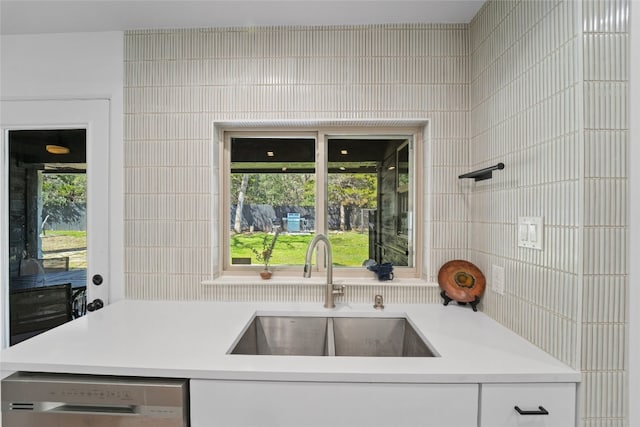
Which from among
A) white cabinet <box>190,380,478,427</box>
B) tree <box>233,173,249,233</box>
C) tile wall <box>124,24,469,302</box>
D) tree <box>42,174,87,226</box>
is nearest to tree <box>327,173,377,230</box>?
tile wall <box>124,24,469,302</box>

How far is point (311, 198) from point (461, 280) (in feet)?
3.02

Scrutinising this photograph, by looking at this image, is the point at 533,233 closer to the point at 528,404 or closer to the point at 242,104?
the point at 528,404

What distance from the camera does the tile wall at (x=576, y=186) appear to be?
3.03 ft

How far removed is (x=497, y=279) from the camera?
140 cm

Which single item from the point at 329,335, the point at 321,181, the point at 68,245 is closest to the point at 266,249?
the point at 321,181

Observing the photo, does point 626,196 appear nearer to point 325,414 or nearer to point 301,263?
point 325,414

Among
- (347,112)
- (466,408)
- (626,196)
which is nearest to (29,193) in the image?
(347,112)

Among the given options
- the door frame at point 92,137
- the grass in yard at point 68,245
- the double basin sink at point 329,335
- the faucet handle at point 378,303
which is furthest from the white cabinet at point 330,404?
the grass in yard at point 68,245

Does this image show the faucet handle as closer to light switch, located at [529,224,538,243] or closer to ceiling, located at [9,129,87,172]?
light switch, located at [529,224,538,243]

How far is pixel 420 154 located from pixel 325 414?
1.38m

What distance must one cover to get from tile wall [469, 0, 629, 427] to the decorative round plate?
28 cm

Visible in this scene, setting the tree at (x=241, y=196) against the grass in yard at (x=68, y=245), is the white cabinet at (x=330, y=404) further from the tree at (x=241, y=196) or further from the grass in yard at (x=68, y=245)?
the grass in yard at (x=68, y=245)

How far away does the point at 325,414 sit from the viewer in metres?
0.99

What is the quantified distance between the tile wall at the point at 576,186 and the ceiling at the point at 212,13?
0.49 meters
